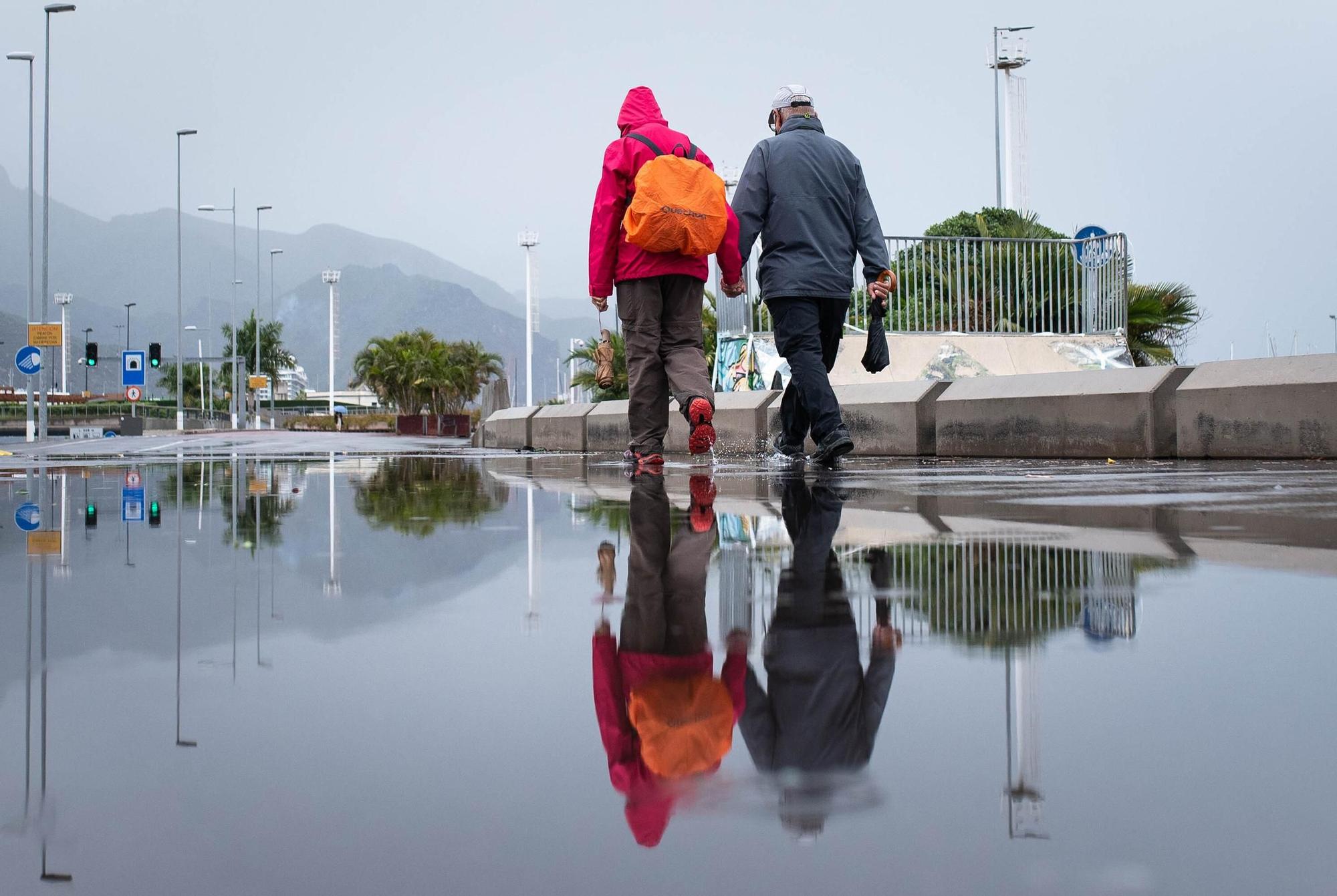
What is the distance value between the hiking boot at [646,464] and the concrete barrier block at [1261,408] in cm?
370

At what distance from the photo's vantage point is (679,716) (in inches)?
59.0

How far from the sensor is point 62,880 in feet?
3.35

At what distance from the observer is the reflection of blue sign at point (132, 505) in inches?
179

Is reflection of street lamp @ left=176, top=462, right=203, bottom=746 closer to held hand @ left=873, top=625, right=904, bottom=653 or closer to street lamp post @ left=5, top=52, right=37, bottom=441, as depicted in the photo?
held hand @ left=873, top=625, right=904, bottom=653

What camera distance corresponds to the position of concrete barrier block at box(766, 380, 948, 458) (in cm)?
1045

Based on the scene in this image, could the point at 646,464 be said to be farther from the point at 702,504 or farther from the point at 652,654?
the point at 652,654

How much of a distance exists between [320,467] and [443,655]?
314 inches

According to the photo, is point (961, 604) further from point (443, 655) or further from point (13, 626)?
point (13, 626)

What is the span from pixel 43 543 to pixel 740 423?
8547 mm

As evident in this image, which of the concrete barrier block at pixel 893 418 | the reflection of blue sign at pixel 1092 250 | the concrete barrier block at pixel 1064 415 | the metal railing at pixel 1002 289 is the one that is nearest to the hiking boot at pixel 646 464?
the concrete barrier block at pixel 893 418

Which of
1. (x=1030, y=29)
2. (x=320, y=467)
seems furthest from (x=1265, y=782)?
(x=1030, y=29)

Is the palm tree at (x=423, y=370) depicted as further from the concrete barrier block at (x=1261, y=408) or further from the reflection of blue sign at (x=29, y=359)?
the concrete barrier block at (x=1261, y=408)

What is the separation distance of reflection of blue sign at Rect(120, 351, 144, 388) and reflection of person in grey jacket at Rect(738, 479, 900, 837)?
4575 cm

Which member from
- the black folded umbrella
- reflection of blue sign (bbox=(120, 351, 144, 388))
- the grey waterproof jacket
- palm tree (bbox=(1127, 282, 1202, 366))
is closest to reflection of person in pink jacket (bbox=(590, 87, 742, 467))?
→ the grey waterproof jacket
